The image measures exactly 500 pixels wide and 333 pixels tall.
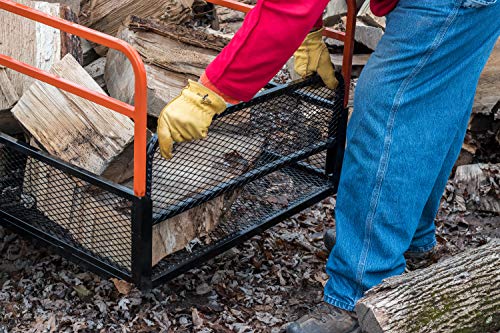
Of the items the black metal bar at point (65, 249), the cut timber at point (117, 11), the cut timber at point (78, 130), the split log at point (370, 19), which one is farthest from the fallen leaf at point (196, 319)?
the split log at point (370, 19)

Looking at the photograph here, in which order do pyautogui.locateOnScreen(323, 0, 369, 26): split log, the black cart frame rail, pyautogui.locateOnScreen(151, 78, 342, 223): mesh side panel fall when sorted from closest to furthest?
1. the black cart frame rail
2. pyautogui.locateOnScreen(151, 78, 342, 223): mesh side panel
3. pyautogui.locateOnScreen(323, 0, 369, 26): split log

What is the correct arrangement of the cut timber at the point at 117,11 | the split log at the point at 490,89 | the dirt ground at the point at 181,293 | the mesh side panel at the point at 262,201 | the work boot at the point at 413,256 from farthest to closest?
the split log at the point at 490,89
the cut timber at the point at 117,11
the work boot at the point at 413,256
the mesh side panel at the point at 262,201
the dirt ground at the point at 181,293

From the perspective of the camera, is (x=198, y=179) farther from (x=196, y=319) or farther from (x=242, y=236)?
(x=196, y=319)

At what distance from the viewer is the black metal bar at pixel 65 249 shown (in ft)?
7.75

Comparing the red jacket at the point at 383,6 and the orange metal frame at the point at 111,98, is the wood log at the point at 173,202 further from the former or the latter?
the red jacket at the point at 383,6

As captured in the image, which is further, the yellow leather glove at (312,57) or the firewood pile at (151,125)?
the yellow leather glove at (312,57)

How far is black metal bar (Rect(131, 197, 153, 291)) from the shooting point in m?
2.24

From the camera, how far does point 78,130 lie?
256cm

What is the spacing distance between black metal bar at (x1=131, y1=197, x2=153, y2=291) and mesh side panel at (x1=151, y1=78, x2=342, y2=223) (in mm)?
63

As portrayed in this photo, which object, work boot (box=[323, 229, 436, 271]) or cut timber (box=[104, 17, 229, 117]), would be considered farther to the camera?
work boot (box=[323, 229, 436, 271])

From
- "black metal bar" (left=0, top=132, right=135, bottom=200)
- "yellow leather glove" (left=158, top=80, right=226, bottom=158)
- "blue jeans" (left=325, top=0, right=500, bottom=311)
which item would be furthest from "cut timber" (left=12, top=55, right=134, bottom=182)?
"blue jeans" (left=325, top=0, right=500, bottom=311)

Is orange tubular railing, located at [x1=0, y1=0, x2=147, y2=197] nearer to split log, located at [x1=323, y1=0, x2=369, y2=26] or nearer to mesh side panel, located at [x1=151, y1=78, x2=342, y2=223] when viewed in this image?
mesh side panel, located at [x1=151, y1=78, x2=342, y2=223]

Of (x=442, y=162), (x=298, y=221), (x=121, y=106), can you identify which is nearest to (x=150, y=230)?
(x=121, y=106)

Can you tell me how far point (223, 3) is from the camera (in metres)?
2.88
